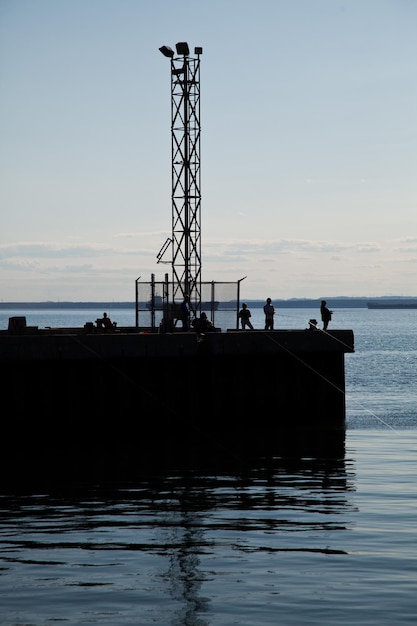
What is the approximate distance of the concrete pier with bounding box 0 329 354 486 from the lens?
95.9 feet

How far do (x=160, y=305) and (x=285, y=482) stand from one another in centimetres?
1672

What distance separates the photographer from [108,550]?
16344 mm

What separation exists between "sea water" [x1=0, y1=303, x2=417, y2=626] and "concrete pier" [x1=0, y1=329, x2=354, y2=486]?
461 cm

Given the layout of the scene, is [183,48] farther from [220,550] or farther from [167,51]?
[220,550]

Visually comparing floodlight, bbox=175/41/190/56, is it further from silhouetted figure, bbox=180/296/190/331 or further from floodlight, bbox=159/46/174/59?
silhouetted figure, bbox=180/296/190/331

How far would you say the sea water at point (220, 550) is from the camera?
1330 centimetres

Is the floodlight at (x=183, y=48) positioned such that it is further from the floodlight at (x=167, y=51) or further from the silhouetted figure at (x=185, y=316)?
the silhouetted figure at (x=185, y=316)

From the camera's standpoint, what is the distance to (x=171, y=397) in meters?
32.5

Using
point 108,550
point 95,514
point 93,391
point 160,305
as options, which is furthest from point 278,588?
point 160,305

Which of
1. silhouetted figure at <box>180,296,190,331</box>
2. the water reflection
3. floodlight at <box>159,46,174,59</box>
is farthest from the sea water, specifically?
floodlight at <box>159,46,174,59</box>

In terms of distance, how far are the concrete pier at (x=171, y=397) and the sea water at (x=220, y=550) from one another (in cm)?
461

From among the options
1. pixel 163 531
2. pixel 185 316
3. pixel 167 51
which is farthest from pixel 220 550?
pixel 167 51

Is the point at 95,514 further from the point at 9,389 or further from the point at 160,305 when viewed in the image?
the point at 160,305

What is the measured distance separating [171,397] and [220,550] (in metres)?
16.2
